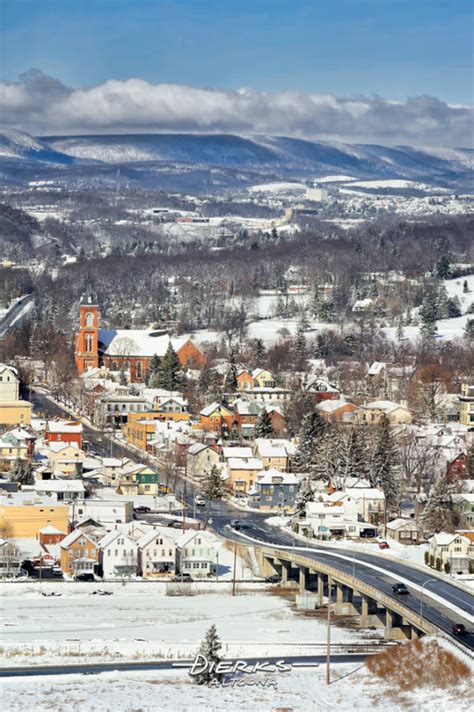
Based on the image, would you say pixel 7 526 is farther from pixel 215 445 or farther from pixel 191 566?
pixel 215 445

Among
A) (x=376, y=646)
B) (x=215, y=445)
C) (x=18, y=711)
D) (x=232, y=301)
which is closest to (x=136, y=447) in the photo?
(x=215, y=445)

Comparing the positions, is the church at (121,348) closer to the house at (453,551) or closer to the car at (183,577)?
the car at (183,577)

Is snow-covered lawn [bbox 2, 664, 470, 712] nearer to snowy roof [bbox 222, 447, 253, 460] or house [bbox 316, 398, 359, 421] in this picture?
snowy roof [bbox 222, 447, 253, 460]

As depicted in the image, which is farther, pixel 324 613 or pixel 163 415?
pixel 163 415

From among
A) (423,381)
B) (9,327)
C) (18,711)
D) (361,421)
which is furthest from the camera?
(9,327)

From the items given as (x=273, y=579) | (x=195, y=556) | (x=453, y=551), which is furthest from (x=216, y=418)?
(x=453, y=551)

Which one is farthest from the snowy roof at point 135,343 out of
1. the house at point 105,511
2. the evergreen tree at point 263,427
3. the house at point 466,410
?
the house at point 105,511

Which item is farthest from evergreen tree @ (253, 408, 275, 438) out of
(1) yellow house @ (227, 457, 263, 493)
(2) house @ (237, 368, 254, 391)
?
(2) house @ (237, 368, 254, 391)
